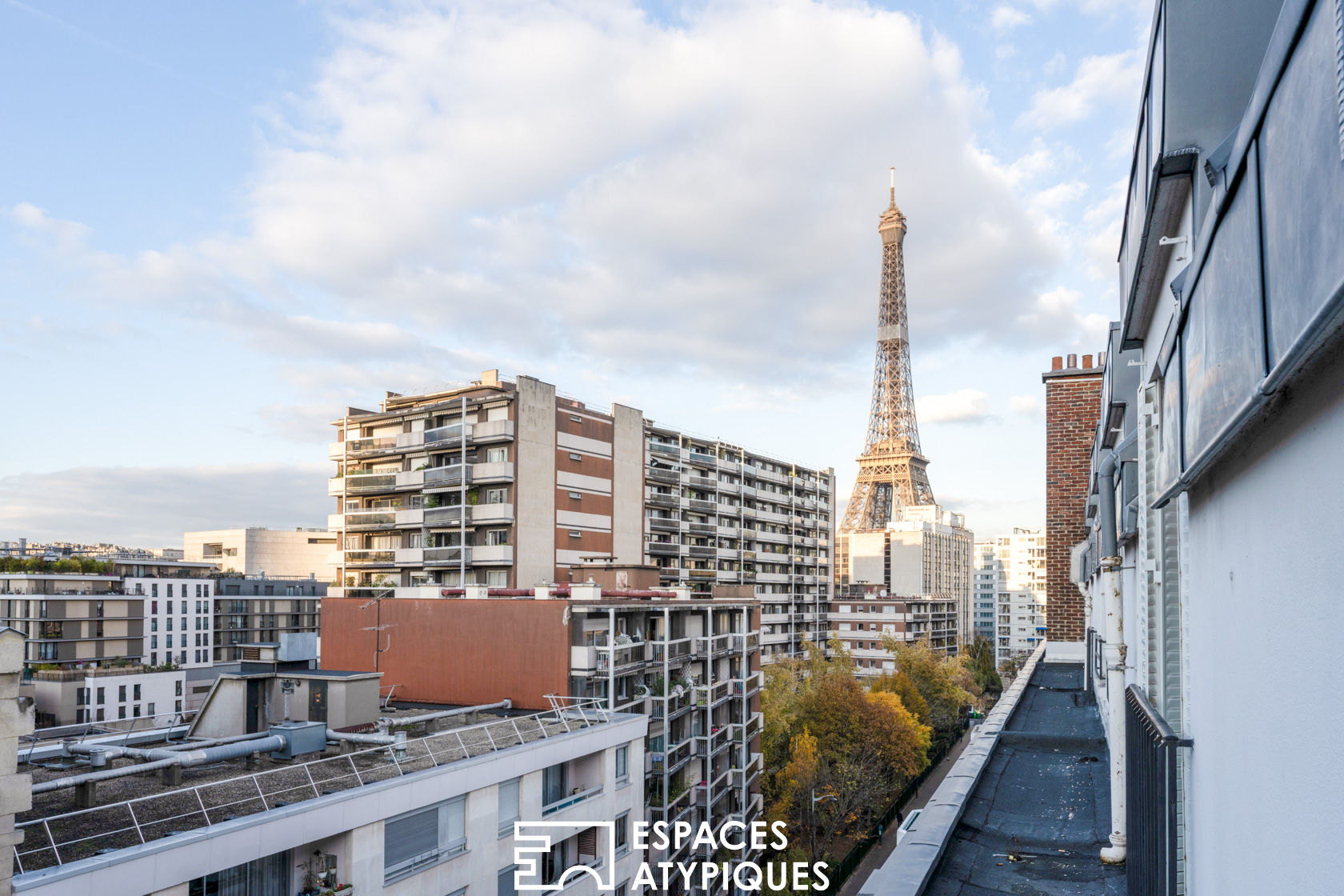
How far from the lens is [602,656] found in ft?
89.9

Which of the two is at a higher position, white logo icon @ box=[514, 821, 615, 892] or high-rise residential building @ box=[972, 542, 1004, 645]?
white logo icon @ box=[514, 821, 615, 892]

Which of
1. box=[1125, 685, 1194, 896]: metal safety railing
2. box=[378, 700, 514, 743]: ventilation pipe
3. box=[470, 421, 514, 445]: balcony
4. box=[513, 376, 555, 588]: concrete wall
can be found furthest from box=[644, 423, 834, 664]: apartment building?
box=[1125, 685, 1194, 896]: metal safety railing

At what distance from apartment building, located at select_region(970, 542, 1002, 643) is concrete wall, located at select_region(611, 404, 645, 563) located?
119043mm

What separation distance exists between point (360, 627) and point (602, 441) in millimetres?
22237

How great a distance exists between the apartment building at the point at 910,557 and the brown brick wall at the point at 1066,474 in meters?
66.3

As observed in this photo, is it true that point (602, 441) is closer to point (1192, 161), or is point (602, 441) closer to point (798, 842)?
point (798, 842)

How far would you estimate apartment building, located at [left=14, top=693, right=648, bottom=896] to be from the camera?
1233cm

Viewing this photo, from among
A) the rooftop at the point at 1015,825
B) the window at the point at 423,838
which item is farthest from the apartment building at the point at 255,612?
the rooftop at the point at 1015,825

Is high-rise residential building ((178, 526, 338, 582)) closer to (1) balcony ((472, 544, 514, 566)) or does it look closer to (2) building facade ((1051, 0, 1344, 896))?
(1) balcony ((472, 544, 514, 566))

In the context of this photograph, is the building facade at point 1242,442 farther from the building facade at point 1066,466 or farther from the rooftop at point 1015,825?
the building facade at point 1066,466

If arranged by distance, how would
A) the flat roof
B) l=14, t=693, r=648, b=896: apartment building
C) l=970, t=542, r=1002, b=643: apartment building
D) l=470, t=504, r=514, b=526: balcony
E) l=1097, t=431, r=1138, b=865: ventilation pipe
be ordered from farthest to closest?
l=970, t=542, r=1002, b=643: apartment building, l=470, t=504, r=514, b=526: balcony, l=14, t=693, r=648, b=896: apartment building, l=1097, t=431, r=1138, b=865: ventilation pipe, the flat roof

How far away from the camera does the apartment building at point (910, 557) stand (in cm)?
10694

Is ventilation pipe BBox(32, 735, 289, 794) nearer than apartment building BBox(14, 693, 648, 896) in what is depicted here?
No
